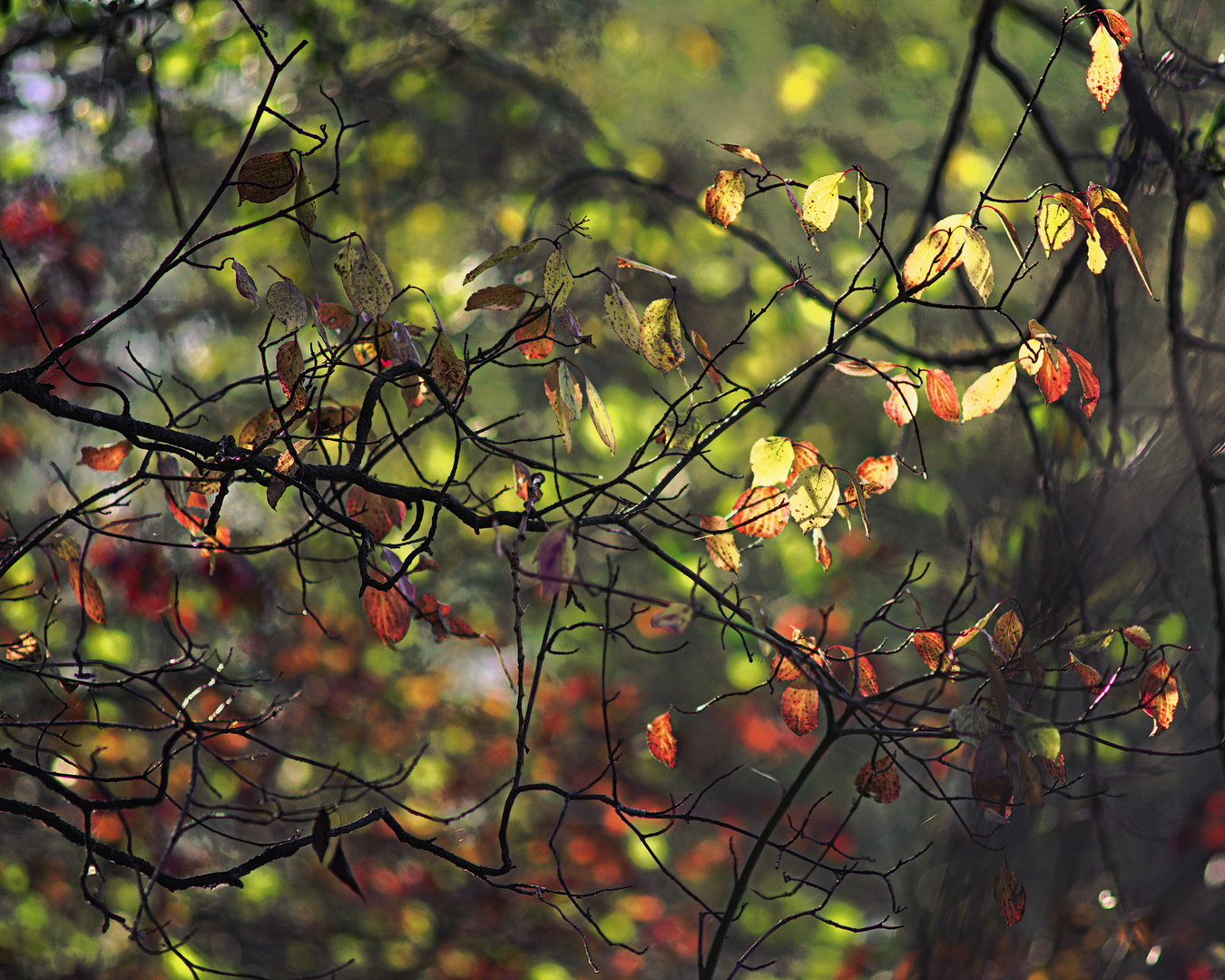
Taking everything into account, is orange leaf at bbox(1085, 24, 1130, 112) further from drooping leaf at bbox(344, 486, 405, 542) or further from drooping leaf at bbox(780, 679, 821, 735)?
drooping leaf at bbox(344, 486, 405, 542)

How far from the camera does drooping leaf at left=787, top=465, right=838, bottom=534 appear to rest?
1059mm

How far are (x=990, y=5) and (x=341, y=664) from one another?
13.6ft

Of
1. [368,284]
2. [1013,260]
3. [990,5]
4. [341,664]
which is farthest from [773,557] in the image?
[368,284]

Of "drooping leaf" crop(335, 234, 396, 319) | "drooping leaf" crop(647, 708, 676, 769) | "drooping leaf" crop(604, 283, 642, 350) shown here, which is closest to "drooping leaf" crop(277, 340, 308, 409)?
"drooping leaf" crop(335, 234, 396, 319)

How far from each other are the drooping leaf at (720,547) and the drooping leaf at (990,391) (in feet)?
1.05

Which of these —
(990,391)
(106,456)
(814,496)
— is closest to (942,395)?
(990,391)

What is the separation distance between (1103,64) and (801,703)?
0.88 meters

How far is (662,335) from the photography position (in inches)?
42.3

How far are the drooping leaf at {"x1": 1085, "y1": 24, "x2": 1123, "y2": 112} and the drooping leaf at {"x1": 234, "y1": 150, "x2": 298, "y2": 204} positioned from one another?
37.5 inches

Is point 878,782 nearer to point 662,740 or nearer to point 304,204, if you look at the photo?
point 662,740

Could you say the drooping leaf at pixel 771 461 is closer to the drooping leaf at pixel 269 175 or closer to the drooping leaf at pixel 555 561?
the drooping leaf at pixel 555 561

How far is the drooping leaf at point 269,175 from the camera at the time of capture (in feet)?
3.12

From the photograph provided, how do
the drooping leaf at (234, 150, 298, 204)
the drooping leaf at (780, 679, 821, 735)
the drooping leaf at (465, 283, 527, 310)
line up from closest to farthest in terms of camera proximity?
the drooping leaf at (234, 150, 298, 204) < the drooping leaf at (465, 283, 527, 310) < the drooping leaf at (780, 679, 821, 735)

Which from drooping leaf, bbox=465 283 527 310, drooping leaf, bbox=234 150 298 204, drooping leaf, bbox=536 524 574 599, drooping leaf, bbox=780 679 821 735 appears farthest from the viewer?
drooping leaf, bbox=780 679 821 735
